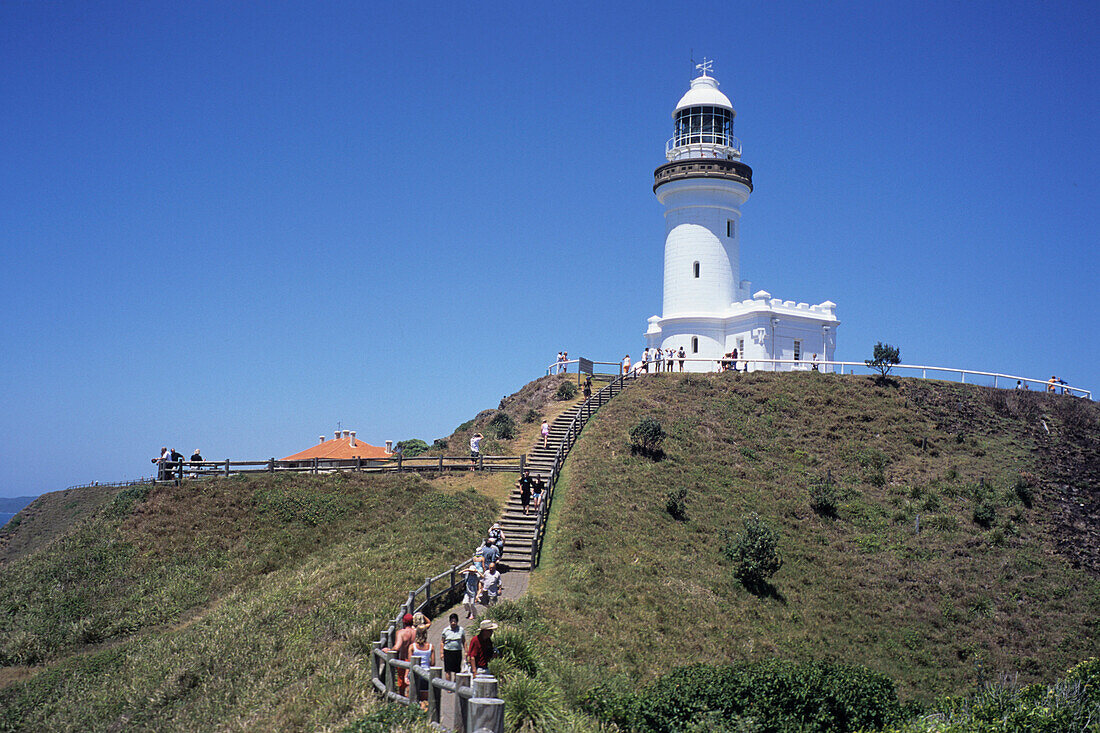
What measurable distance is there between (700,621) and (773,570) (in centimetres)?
497

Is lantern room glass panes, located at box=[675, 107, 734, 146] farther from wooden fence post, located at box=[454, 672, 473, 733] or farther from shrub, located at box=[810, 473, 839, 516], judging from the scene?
wooden fence post, located at box=[454, 672, 473, 733]

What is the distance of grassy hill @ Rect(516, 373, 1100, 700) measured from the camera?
76.1 feet

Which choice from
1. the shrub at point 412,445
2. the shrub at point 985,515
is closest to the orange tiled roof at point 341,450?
the shrub at point 412,445

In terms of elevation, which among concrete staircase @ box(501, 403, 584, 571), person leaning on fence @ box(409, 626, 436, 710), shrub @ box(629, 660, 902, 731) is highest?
concrete staircase @ box(501, 403, 584, 571)

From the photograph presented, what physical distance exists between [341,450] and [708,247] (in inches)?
1027

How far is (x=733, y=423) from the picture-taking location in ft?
128

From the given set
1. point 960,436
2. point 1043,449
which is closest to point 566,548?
point 960,436

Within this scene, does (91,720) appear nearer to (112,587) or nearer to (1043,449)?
(112,587)

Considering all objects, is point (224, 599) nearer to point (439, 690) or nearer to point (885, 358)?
point (439, 690)

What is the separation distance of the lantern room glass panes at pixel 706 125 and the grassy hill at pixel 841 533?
52.6 ft

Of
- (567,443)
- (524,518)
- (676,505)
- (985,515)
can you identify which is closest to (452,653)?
(524,518)

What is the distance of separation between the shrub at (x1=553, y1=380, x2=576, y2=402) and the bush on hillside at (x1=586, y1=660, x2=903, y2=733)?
29.5 meters

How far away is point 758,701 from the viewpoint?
15.2 metres

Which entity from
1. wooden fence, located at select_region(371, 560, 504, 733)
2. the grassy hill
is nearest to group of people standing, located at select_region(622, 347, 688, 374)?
the grassy hill
